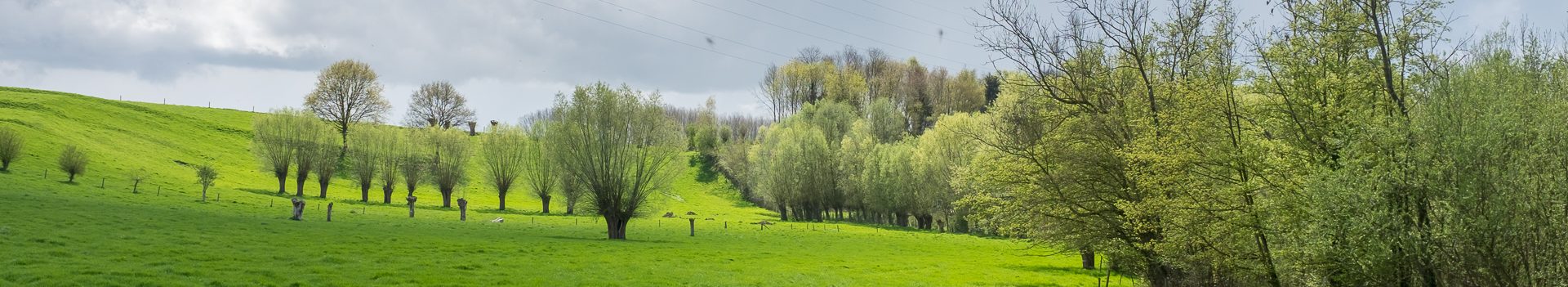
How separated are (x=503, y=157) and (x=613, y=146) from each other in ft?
114

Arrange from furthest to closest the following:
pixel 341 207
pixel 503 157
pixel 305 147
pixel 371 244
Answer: pixel 503 157, pixel 305 147, pixel 341 207, pixel 371 244

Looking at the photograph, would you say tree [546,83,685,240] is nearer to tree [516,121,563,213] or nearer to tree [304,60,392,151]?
tree [516,121,563,213]

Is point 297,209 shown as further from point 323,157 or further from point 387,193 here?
point 387,193

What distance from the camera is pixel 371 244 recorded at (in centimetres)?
3409

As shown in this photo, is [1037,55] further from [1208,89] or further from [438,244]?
[438,244]

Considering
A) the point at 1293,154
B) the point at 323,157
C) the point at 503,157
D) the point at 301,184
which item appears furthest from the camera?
the point at 503,157

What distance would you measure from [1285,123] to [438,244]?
30.8 metres

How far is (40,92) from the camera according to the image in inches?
3880

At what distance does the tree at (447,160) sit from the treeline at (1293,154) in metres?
59.4

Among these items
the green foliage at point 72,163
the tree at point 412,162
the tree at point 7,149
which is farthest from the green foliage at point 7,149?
the tree at point 412,162

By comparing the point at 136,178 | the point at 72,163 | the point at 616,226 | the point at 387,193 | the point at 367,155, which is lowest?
the point at 616,226

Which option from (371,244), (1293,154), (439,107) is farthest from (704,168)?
(1293,154)

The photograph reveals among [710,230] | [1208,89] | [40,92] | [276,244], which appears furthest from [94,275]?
[40,92]

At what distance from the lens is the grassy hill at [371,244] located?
23.7m
